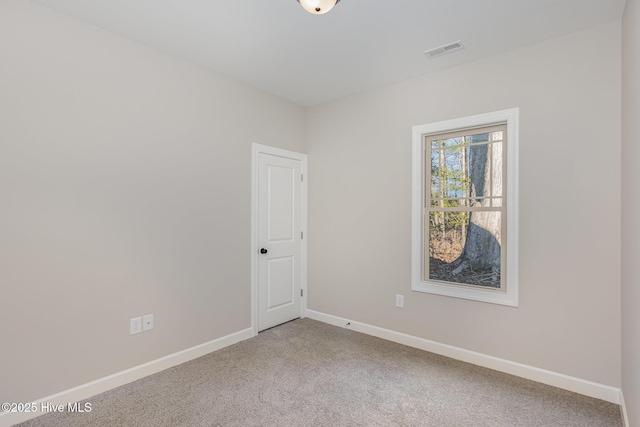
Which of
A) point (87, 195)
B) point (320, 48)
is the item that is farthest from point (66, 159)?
point (320, 48)

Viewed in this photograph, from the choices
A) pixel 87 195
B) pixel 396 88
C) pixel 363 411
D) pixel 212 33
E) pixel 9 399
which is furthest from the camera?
pixel 396 88

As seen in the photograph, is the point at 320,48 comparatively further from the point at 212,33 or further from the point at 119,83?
the point at 119,83

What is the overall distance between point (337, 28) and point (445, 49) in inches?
38.5

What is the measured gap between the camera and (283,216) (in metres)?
3.85

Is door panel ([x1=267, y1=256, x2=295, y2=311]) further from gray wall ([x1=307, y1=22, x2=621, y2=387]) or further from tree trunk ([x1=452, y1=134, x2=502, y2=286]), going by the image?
tree trunk ([x1=452, y1=134, x2=502, y2=286])

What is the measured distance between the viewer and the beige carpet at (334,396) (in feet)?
6.67

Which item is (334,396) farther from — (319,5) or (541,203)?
(319,5)

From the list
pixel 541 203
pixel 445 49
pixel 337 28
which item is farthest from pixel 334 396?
pixel 445 49

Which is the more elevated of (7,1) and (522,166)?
(7,1)

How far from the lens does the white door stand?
3.58 metres

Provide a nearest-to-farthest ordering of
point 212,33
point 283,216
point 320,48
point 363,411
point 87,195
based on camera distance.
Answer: point 363,411 < point 87,195 < point 212,33 < point 320,48 < point 283,216

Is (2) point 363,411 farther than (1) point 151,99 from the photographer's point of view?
No

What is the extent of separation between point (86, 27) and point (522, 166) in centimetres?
354

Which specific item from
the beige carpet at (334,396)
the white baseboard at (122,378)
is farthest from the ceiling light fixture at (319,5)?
the white baseboard at (122,378)
